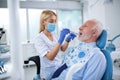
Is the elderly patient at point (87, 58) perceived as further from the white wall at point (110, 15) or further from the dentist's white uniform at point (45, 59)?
the white wall at point (110, 15)

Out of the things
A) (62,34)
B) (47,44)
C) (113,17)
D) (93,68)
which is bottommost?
(93,68)

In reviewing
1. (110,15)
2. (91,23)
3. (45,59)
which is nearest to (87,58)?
(91,23)

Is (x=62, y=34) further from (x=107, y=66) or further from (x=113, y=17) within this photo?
(x=113, y=17)

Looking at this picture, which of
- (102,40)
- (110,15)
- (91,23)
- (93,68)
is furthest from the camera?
(110,15)

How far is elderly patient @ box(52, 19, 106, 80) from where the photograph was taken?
1.43 m

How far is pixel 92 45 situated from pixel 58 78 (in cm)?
43

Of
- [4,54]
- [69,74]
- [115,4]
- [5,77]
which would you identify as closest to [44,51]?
[69,74]

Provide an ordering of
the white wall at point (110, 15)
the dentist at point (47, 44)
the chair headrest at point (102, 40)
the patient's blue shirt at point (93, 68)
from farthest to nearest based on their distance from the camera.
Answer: the white wall at point (110, 15) < the dentist at point (47, 44) < the chair headrest at point (102, 40) < the patient's blue shirt at point (93, 68)

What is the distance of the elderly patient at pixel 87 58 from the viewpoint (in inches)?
56.4

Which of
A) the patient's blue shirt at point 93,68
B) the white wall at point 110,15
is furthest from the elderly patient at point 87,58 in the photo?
the white wall at point 110,15

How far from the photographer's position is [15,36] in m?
2.88

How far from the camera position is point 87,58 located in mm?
1544

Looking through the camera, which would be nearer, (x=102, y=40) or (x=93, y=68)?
(x=93, y=68)

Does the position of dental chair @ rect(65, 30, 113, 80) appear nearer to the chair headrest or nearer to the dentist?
the chair headrest
